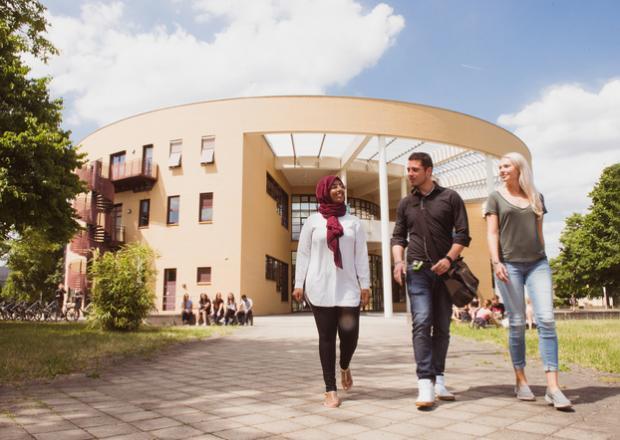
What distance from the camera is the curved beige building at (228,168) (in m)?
23.2

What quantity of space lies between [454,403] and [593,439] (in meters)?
1.14

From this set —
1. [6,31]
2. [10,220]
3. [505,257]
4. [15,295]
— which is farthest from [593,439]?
[15,295]

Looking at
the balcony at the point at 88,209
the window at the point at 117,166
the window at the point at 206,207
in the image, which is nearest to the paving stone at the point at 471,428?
the window at the point at 206,207

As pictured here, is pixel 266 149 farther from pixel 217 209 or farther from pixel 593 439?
pixel 593 439

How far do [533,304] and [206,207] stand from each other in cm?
2158

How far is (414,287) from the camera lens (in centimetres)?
372

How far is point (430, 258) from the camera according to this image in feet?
12.2

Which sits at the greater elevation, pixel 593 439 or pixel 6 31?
pixel 6 31

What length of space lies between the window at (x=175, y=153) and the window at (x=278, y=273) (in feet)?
23.1

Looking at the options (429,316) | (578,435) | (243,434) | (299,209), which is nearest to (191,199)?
(299,209)

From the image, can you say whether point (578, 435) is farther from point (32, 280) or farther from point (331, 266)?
point (32, 280)

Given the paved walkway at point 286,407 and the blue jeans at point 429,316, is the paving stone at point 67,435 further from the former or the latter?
the blue jeans at point 429,316

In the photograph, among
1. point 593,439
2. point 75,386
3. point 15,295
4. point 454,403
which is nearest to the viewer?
point 593,439

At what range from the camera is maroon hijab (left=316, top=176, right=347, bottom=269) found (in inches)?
149
